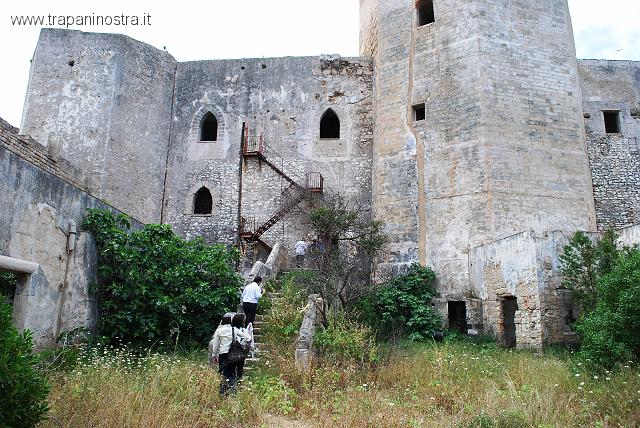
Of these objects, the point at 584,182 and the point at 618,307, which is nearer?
the point at 618,307

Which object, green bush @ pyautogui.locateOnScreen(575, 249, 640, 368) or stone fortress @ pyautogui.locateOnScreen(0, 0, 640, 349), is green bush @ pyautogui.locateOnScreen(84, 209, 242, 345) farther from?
green bush @ pyautogui.locateOnScreen(575, 249, 640, 368)

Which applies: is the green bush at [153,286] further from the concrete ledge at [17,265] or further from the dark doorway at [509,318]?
the dark doorway at [509,318]

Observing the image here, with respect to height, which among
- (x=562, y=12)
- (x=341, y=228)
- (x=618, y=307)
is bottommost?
(x=618, y=307)

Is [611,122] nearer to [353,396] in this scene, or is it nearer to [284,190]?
[284,190]

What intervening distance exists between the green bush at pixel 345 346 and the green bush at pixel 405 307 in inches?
136

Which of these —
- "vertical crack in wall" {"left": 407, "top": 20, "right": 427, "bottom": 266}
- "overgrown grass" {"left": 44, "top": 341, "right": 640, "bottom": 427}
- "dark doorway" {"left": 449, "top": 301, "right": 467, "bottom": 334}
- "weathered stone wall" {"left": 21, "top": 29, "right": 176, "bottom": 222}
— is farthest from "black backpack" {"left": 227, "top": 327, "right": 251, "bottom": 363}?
"weathered stone wall" {"left": 21, "top": 29, "right": 176, "bottom": 222}

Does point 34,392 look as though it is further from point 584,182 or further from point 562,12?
point 562,12

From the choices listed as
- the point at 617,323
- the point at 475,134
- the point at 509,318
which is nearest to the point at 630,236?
the point at 509,318

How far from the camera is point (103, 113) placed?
17.5 m

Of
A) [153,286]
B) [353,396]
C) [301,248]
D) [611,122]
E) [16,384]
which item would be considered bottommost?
[353,396]

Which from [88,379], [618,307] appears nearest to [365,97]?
[618,307]

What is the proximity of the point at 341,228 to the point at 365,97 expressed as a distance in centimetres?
535

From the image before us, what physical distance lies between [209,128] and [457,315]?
37.1 feet

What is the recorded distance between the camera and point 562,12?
16.3 metres
